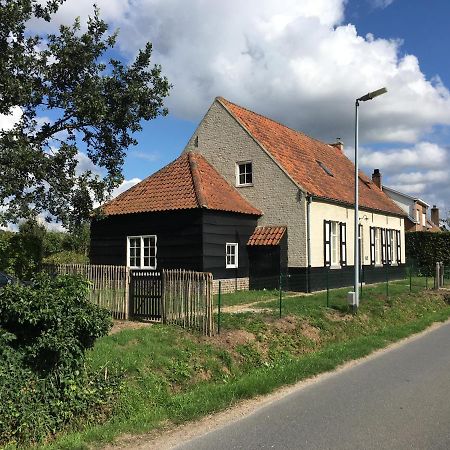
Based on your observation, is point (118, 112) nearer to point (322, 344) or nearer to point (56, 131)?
point (56, 131)

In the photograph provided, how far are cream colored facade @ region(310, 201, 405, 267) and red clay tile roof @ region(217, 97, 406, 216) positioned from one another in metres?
0.45

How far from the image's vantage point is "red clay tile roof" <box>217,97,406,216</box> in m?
23.1

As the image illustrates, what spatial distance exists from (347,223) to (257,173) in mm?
5821

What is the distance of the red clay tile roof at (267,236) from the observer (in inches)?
844

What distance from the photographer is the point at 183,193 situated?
20.5 metres

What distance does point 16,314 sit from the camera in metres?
7.02

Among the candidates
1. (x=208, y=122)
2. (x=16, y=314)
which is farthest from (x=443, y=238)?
(x=16, y=314)

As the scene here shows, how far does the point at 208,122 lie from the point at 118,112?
1148cm

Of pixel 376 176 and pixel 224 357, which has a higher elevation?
pixel 376 176

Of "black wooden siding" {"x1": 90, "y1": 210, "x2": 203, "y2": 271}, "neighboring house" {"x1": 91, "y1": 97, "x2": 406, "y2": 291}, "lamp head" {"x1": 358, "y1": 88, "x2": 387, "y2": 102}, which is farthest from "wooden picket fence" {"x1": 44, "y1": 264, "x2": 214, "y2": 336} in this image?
"lamp head" {"x1": 358, "y1": 88, "x2": 387, "y2": 102}

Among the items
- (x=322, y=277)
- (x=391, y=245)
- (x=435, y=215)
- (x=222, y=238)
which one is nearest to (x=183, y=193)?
(x=222, y=238)

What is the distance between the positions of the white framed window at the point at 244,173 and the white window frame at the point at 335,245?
4.46 meters

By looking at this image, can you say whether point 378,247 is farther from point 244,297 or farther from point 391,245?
point 244,297

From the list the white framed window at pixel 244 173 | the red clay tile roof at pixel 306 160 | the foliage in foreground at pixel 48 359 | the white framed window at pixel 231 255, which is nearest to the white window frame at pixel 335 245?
the red clay tile roof at pixel 306 160
